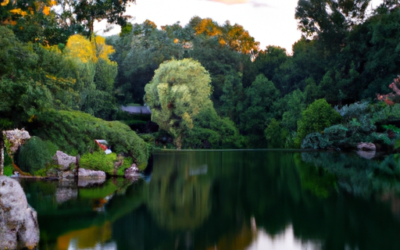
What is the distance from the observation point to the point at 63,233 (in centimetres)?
823

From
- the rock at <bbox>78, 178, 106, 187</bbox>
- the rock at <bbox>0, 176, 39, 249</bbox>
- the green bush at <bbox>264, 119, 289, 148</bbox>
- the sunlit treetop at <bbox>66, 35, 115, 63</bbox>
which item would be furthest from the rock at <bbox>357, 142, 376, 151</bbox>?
the rock at <bbox>0, 176, 39, 249</bbox>

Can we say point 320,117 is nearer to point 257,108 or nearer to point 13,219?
point 257,108

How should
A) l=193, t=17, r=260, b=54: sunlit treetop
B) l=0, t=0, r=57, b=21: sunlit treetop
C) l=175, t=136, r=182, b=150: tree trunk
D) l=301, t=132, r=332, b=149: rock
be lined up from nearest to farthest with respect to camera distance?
1. l=0, t=0, r=57, b=21: sunlit treetop
2. l=301, t=132, r=332, b=149: rock
3. l=175, t=136, r=182, b=150: tree trunk
4. l=193, t=17, r=260, b=54: sunlit treetop

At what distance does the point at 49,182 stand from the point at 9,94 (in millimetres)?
3835

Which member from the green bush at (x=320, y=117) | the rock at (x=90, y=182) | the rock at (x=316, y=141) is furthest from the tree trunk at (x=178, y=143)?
the rock at (x=90, y=182)

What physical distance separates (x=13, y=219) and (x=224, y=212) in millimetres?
5003

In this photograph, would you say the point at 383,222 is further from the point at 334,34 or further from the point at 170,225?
the point at 334,34

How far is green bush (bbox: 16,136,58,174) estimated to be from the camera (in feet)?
49.4

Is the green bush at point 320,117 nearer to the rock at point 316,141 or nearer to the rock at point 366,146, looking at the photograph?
the rock at point 316,141

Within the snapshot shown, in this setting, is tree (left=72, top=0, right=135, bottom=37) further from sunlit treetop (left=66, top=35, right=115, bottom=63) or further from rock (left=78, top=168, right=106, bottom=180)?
sunlit treetop (left=66, top=35, right=115, bottom=63)

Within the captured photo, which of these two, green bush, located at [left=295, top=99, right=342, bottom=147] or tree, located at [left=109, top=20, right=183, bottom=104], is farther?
tree, located at [left=109, top=20, right=183, bottom=104]

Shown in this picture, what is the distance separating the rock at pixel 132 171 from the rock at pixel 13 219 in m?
9.82

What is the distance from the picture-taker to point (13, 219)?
6875mm

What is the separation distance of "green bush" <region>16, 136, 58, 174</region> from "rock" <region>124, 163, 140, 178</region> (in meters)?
2.89
